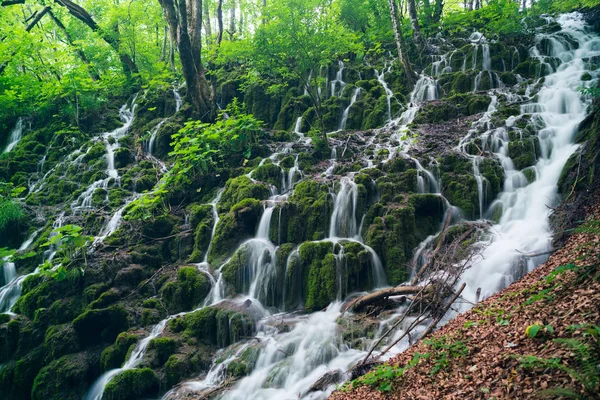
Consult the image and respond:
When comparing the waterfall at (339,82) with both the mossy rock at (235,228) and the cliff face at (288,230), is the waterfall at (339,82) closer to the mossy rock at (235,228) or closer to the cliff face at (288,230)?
the cliff face at (288,230)

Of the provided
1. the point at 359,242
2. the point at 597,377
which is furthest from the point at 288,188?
the point at 597,377

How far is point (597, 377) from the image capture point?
2607mm

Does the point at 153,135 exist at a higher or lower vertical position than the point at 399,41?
lower

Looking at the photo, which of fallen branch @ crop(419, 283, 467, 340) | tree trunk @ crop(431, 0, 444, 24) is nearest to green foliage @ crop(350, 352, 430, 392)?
fallen branch @ crop(419, 283, 467, 340)

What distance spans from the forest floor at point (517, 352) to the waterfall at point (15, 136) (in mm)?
20008

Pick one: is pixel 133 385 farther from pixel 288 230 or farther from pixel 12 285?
pixel 12 285

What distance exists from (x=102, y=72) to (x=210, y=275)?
17952mm

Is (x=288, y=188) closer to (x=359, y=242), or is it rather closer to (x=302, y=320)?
(x=359, y=242)

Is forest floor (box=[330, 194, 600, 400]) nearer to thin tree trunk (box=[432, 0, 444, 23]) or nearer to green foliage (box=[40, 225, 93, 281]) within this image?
green foliage (box=[40, 225, 93, 281])

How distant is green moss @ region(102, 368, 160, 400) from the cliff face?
0.12ft

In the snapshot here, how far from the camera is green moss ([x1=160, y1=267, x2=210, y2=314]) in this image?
9.39 meters

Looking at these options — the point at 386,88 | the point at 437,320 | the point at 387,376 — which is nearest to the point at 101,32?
the point at 386,88

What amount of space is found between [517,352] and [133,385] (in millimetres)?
6690

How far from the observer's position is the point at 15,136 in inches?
736
